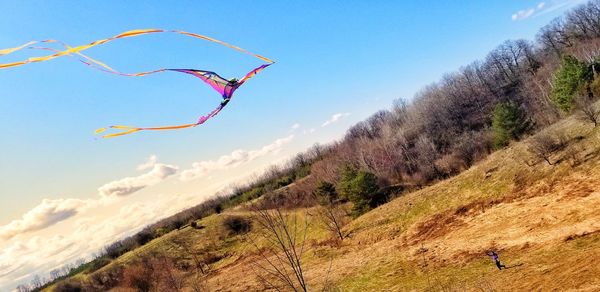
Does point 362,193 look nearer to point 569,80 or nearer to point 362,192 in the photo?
point 362,192

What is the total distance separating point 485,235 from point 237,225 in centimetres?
5370

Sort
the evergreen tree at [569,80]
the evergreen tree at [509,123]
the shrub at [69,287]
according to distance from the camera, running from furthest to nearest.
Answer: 1. the shrub at [69,287]
2. the evergreen tree at [509,123]
3. the evergreen tree at [569,80]

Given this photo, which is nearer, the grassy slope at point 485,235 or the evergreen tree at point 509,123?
the grassy slope at point 485,235

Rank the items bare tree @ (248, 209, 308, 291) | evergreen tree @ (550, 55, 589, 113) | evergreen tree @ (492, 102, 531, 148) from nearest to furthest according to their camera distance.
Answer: bare tree @ (248, 209, 308, 291)
evergreen tree @ (550, 55, 589, 113)
evergreen tree @ (492, 102, 531, 148)

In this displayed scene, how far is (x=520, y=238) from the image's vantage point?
73.4ft

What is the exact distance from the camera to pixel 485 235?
25.2 meters

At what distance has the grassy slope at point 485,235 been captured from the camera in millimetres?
18188

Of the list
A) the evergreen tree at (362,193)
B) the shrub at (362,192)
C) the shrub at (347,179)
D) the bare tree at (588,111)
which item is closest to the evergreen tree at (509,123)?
the bare tree at (588,111)

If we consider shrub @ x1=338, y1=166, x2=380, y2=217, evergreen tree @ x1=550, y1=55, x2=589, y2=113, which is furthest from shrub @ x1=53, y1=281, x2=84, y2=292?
evergreen tree @ x1=550, y1=55, x2=589, y2=113

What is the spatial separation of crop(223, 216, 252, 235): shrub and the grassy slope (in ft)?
85.2

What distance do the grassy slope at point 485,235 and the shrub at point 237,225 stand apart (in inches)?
1022

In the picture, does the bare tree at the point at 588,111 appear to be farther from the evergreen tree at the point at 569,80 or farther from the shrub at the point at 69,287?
the shrub at the point at 69,287

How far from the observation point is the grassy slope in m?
18.2

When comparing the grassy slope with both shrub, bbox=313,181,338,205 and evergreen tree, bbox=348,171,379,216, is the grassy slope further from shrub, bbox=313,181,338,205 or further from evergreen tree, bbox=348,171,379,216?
shrub, bbox=313,181,338,205
